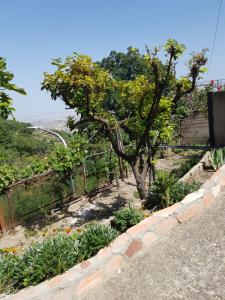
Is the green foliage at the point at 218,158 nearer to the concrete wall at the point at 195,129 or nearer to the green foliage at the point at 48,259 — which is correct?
the green foliage at the point at 48,259

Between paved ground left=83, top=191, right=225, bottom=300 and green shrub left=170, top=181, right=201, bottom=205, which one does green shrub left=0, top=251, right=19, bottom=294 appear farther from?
green shrub left=170, top=181, right=201, bottom=205

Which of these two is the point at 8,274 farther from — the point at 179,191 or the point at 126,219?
the point at 179,191

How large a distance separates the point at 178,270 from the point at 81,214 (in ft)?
17.7

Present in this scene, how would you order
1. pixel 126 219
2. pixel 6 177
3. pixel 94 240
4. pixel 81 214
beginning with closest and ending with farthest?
1. pixel 94 240
2. pixel 126 219
3. pixel 6 177
4. pixel 81 214

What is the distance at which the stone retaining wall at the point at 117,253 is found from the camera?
3418mm

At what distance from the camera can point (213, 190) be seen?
18.1 ft

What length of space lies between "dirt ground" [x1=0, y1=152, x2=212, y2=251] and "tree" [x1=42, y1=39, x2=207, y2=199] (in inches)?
58.0

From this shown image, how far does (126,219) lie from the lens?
483 cm

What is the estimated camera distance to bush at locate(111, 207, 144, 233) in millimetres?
4766

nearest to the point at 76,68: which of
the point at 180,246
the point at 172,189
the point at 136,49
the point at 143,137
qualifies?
the point at 136,49

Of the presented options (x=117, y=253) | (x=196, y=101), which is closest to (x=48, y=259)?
(x=117, y=253)

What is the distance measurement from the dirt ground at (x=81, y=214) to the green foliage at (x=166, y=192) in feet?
4.92

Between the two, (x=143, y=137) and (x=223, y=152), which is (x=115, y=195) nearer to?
(x=143, y=137)

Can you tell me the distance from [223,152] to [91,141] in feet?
18.7
